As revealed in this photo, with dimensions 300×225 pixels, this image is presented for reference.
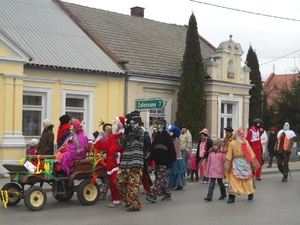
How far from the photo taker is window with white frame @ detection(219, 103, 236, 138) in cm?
2427

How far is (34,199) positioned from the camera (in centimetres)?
1061

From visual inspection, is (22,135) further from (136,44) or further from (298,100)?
(298,100)

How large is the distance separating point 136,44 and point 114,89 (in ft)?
12.8

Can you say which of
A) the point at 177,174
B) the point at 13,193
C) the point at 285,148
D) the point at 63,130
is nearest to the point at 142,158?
the point at 13,193

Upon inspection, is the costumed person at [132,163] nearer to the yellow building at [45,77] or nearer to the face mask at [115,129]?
the face mask at [115,129]

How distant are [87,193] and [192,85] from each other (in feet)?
38.2

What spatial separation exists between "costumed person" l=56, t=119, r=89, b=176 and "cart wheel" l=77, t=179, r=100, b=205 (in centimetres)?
41

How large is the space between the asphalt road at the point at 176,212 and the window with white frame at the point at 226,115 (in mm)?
10889

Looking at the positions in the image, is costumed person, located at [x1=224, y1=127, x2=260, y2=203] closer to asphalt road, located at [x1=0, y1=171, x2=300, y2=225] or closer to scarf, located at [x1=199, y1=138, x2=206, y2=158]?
asphalt road, located at [x1=0, y1=171, x2=300, y2=225]

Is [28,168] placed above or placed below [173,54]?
below

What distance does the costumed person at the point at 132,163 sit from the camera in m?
10.6

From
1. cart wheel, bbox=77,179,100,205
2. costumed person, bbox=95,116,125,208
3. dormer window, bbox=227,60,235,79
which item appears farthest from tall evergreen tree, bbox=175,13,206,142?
costumed person, bbox=95,116,125,208

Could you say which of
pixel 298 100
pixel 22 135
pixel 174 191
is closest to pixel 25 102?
pixel 22 135

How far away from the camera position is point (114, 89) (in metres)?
20.9
